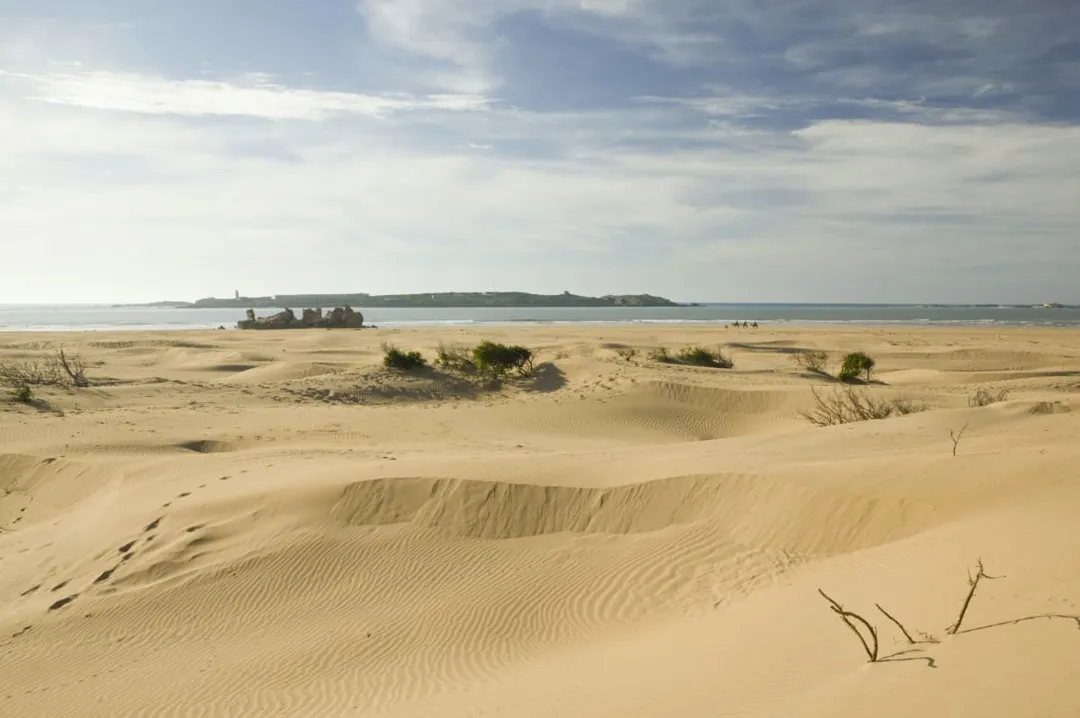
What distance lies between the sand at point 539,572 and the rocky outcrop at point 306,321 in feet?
116

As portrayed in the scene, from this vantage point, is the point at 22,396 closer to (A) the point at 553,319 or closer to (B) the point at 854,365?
(B) the point at 854,365

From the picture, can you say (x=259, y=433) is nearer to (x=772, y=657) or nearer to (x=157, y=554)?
(x=157, y=554)

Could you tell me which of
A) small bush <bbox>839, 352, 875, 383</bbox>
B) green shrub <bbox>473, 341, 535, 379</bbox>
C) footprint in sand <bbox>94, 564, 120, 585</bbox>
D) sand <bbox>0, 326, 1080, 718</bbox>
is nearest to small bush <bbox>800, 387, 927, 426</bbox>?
sand <bbox>0, 326, 1080, 718</bbox>

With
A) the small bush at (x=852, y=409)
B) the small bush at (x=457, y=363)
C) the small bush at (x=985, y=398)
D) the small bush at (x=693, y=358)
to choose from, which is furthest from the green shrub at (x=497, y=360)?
the small bush at (x=985, y=398)

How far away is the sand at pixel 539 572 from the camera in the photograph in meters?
4.38

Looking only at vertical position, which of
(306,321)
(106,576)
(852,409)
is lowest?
(106,576)

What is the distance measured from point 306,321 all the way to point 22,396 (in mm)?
35884

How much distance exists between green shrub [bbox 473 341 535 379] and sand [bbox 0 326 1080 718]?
772cm

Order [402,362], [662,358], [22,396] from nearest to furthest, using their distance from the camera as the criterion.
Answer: [22,396], [402,362], [662,358]

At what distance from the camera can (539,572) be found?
7.32 metres

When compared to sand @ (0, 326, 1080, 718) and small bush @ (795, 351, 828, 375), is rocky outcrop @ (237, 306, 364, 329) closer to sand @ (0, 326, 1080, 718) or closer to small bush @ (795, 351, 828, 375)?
small bush @ (795, 351, 828, 375)

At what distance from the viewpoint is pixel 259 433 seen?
1463cm

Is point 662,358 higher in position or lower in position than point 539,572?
higher

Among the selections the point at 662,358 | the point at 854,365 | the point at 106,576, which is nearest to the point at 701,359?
the point at 662,358
